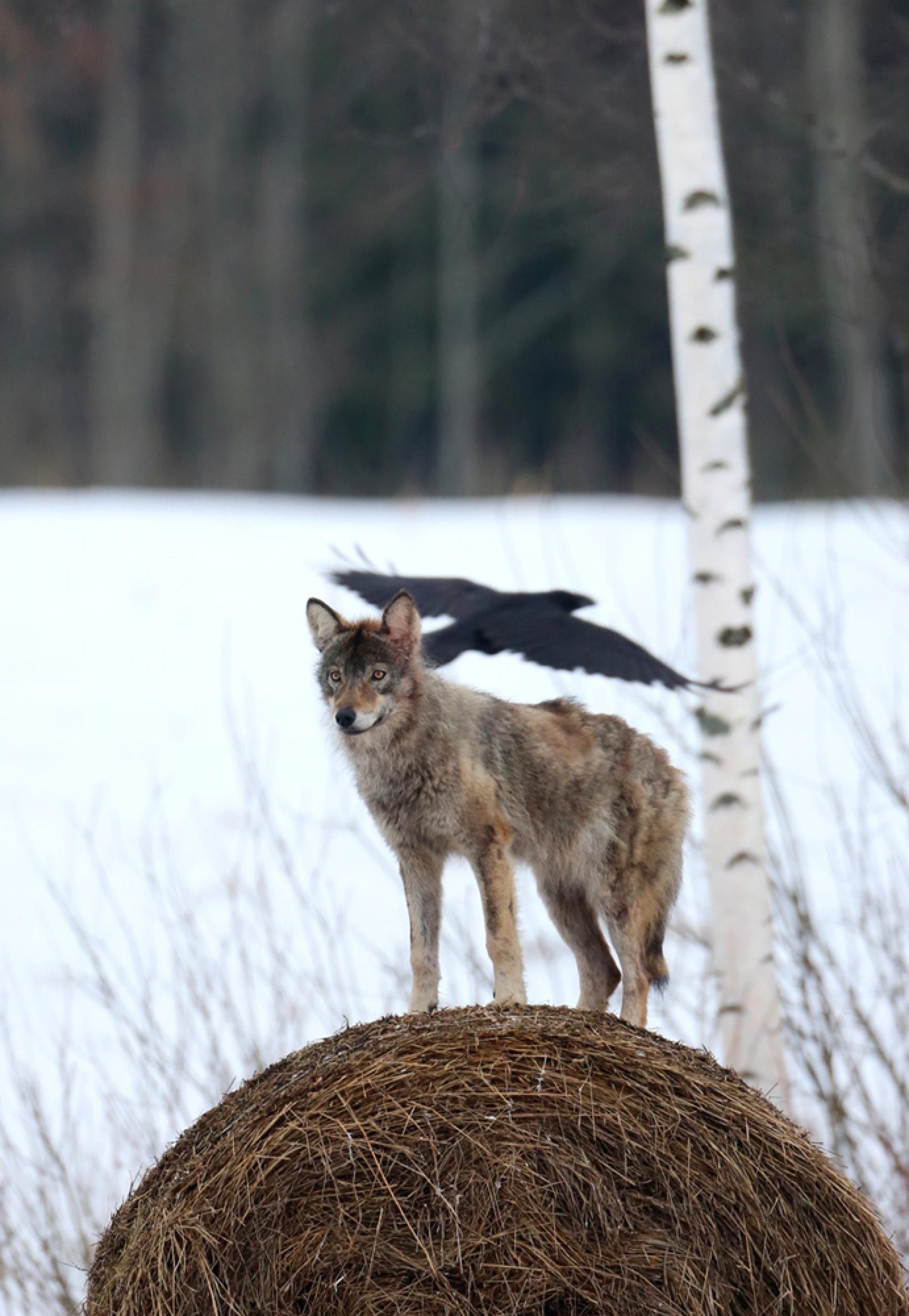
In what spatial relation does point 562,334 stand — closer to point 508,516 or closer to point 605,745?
point 508,516

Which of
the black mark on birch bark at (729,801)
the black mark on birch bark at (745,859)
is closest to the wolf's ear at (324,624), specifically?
the black mark on birch bark at (729,801)

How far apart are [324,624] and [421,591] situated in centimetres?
61

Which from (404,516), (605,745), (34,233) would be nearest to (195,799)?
(404,516)

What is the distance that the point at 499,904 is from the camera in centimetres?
353

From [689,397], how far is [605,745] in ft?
7.62

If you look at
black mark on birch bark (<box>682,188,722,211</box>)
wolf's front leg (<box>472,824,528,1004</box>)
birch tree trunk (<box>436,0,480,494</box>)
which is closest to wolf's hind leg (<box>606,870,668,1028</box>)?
wolf's front leg (<box>472,824,528,1004</box>)

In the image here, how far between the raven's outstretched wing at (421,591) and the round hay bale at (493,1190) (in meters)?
1.03

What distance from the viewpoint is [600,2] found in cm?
778

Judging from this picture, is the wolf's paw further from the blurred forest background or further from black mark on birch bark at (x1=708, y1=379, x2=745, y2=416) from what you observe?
the blurred forest background

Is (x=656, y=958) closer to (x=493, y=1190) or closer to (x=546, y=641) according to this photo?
(x=493, y=1190)

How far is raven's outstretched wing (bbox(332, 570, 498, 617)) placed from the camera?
4.05 meters

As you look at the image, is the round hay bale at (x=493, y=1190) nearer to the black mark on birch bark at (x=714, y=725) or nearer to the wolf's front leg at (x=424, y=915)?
the wolf's front leg at (x=424, y=915)

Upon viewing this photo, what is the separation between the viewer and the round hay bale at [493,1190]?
3609mm

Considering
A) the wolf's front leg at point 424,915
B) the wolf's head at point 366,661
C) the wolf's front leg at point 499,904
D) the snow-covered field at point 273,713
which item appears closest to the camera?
the wolf's head at point 366,661
